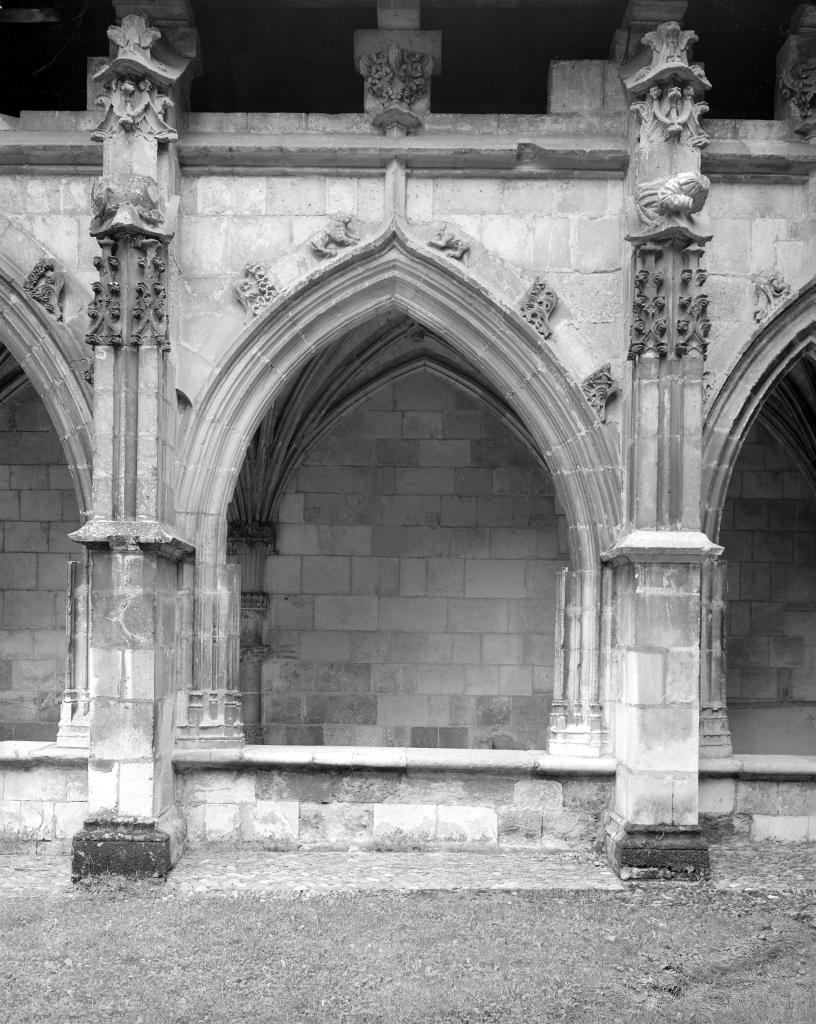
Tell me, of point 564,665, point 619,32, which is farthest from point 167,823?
point 619,32

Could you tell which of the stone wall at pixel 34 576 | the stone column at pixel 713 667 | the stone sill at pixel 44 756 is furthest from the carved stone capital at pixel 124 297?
the stone column at pixel 713 667

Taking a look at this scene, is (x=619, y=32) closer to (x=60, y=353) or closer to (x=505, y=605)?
(x=60, y=353)

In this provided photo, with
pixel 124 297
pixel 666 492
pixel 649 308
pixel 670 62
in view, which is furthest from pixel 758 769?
pixel 124 297

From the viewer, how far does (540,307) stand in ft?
22.7

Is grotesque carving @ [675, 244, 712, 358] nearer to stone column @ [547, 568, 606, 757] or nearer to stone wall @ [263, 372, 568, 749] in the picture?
stone column @ [547, 568, 606, 757]

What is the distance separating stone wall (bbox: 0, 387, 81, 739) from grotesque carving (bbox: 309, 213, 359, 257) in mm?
4110

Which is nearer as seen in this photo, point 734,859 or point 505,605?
point 734,859

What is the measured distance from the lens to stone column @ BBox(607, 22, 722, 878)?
20.9 feet

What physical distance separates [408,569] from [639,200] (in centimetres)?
454

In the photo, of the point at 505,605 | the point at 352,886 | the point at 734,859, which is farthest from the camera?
the point at 505,605

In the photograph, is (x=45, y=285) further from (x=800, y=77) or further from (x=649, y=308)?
(x=800, y=77)

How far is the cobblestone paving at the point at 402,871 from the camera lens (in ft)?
20.2

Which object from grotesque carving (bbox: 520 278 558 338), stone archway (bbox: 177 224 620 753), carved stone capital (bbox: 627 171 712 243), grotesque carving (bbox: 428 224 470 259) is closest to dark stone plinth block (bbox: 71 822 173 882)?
stone archway (bbox: 177 224 620 753)

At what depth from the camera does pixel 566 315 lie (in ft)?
22.8
